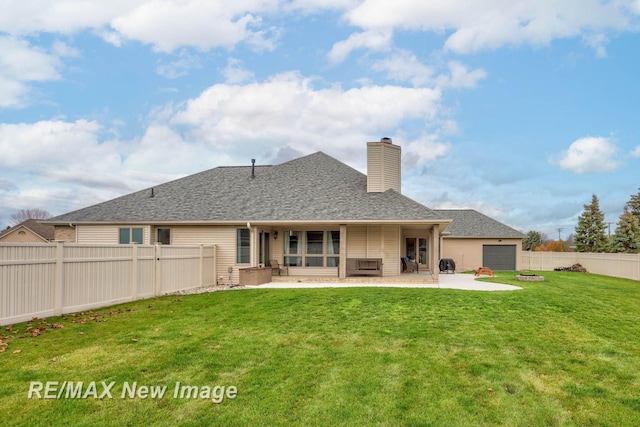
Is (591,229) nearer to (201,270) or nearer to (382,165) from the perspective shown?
(382,165)

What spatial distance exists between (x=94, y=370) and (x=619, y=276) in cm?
2751

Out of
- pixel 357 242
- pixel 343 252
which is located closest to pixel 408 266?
pixel 357 242

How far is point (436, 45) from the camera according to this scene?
16.6m

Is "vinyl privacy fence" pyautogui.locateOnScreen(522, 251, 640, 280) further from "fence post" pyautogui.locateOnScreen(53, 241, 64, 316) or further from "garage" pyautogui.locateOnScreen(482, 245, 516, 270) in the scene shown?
"fence post" pyautogui.locateOnScreen(53, 241, 64, 316)

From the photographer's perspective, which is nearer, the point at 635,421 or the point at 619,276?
the point at 635,421

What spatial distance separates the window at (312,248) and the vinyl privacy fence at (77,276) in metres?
5.98

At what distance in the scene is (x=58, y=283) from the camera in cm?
981

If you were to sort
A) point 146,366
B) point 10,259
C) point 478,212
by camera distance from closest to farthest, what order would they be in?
1. point 146,366
2. point 10,259
3. point 478,212

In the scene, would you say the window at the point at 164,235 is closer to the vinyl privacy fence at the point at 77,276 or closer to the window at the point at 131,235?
the window at the point at 131,235

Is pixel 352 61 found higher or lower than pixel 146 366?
higher

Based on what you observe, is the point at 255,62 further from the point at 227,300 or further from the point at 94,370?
the point at 94,370

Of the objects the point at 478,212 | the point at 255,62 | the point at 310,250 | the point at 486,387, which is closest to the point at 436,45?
the point at 255,62

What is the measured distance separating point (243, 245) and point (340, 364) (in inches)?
521

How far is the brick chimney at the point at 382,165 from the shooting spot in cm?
2077
